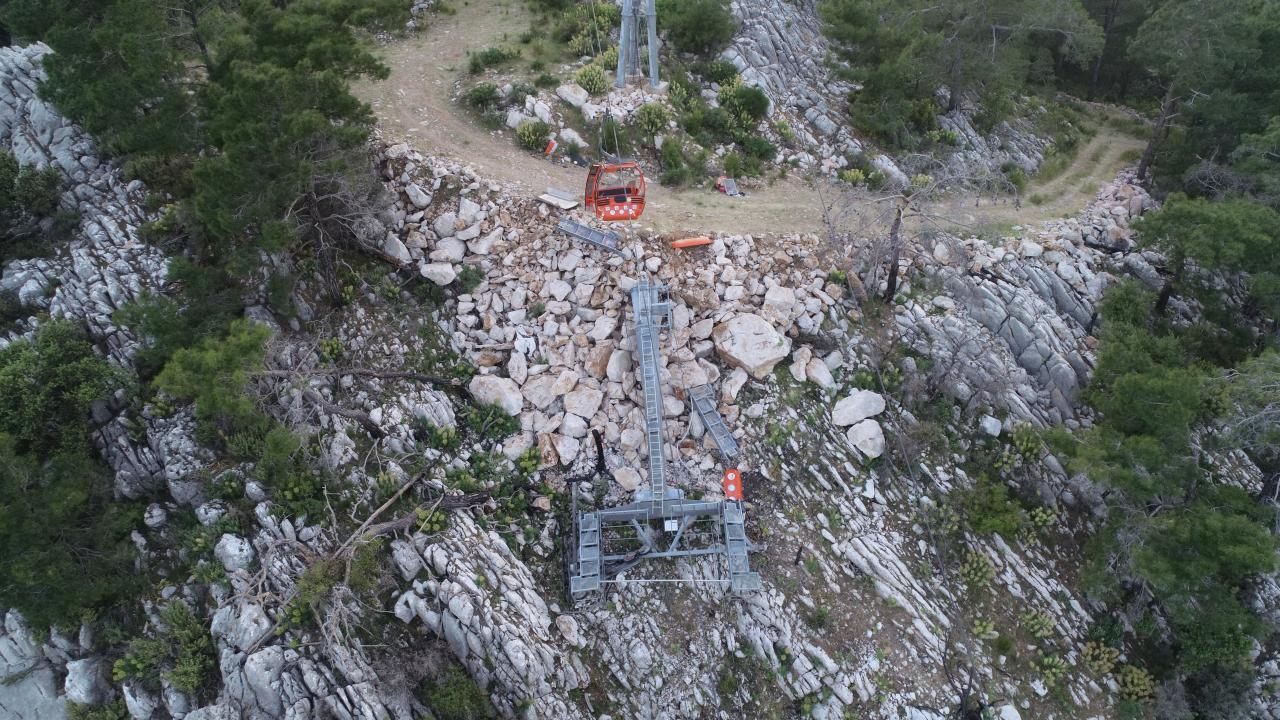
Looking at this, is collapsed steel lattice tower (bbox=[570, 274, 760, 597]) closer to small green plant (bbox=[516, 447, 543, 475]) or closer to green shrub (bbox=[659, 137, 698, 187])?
small green plant (bbox=[516, 447, 543, 475])

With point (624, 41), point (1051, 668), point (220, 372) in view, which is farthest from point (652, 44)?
point (1051, 668)

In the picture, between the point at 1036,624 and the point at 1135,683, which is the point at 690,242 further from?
the point at 1135,683

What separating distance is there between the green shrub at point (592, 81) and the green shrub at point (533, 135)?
9.34ft

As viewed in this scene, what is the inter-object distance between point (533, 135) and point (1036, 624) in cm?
2133

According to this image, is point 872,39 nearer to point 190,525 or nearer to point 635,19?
point 635,19

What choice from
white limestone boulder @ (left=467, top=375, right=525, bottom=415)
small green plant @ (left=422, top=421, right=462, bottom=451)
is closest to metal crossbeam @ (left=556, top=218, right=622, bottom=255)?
white limestone boulder @ (left=467, top=375, right=525, bottom=415)

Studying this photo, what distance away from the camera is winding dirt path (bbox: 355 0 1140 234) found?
21.7 m

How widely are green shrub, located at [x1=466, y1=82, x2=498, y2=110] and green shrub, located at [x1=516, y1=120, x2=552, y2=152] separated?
1979 millimetres

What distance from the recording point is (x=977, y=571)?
17.6 metres

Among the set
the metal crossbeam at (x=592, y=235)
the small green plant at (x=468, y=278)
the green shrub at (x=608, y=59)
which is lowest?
the small green plant at (x=468, y=278)

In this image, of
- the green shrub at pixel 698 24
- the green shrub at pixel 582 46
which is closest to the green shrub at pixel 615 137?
the green shrub at pixel 582 46

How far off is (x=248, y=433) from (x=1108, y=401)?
21.9 meters

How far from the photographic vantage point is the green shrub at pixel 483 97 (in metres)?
24.2

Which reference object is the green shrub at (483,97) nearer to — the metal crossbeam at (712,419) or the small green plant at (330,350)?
the small green plant at (330,350)
